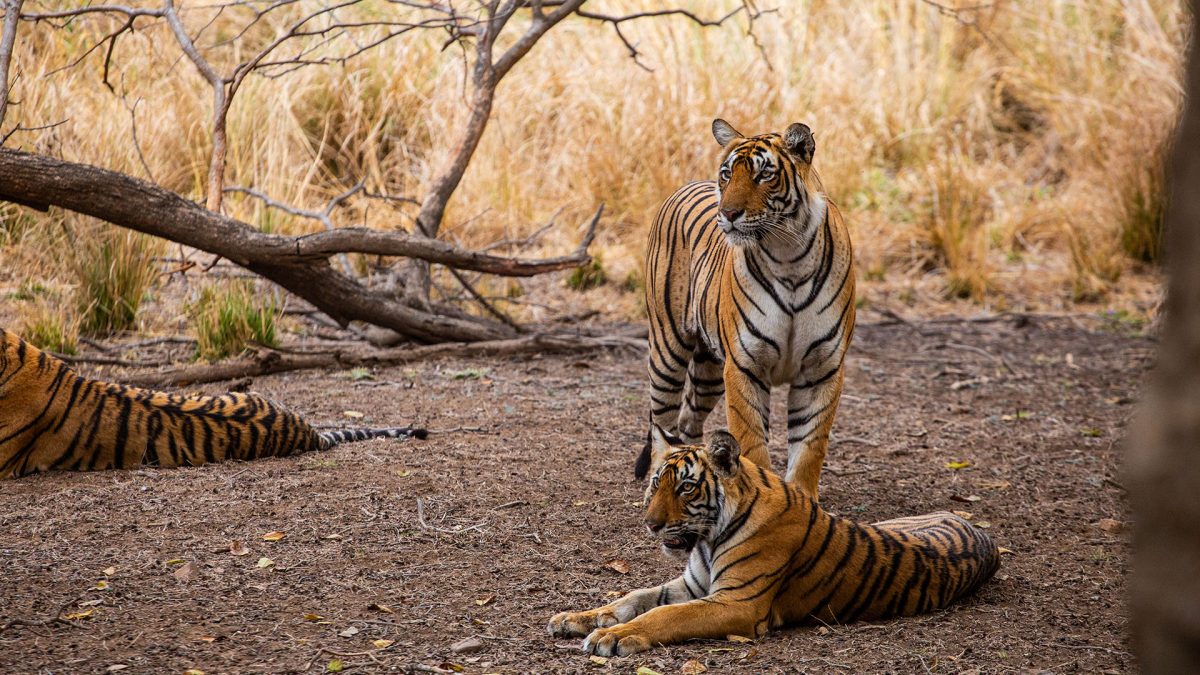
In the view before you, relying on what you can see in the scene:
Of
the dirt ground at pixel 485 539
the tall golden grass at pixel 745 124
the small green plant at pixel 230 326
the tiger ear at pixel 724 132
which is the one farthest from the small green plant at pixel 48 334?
the tiger ear at pixel 724 132

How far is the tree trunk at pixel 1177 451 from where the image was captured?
40.3 inches

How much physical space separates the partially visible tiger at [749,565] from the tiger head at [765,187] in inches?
33.5

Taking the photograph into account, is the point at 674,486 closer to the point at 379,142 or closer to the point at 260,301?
the point at 260,301

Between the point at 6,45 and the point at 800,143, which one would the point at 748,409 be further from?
the point at 6,45

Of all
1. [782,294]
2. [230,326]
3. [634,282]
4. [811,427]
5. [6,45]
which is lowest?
[811,427]

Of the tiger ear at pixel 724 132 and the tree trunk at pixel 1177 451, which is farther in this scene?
the tiger ear at pixel 724 132

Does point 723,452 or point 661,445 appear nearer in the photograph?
point 723,452

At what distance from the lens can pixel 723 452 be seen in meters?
3.45

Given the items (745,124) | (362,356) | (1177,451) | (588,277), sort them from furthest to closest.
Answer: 1. (745,124)
2. (588,277)
3. (362,356)
4. (1177,451)

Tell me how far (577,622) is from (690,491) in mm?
488

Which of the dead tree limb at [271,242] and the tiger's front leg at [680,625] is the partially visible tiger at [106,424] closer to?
the dead tree limb at [271,242]

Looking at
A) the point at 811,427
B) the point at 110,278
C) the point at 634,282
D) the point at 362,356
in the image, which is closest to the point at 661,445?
the point at 811,427

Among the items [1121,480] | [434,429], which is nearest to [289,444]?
[434,429]

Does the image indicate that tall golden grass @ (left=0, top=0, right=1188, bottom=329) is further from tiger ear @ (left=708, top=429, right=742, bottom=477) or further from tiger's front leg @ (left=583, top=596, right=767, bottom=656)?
tiger's front leg @ (left=583, top=596, right=767, bottom=656)
